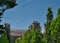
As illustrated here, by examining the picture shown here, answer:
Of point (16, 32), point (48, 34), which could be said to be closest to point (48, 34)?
point (48, 34)

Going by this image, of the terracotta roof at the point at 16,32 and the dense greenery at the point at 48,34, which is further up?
the terracotta roof at the point at 16,32

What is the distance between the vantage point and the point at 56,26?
4538 cm

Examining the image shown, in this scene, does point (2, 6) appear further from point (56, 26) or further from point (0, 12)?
point (56, 26)

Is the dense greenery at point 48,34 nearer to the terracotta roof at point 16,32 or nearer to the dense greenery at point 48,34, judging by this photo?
the dense greenery at point 48,34

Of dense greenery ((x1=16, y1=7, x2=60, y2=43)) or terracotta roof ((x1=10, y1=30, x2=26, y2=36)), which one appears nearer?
dense greenery ((x1=16, y1=7, x2=60, y2=43))

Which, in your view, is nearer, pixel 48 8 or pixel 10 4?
pixel 10 4

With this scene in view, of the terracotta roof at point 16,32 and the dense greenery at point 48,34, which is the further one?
the terracotta roof at point 16,32

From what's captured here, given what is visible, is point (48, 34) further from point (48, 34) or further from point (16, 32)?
point (16, 32)

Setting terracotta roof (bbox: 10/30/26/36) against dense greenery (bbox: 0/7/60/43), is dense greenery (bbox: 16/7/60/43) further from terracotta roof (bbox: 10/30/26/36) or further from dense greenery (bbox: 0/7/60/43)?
terracotta roof (bbox: 10/30/26/36)

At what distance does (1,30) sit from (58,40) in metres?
23.7

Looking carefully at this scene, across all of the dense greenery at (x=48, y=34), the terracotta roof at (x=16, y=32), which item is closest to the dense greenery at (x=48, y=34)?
the dense greenery at (x=48, y=34)

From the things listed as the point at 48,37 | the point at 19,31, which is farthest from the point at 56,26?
the point at 19,31

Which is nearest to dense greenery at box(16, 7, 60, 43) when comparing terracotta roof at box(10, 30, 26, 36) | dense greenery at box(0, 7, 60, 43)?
dense greenery at box(0, 7, 60, 43)

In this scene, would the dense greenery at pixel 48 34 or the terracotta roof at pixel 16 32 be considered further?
the terracotta roof at pixel 16 32
